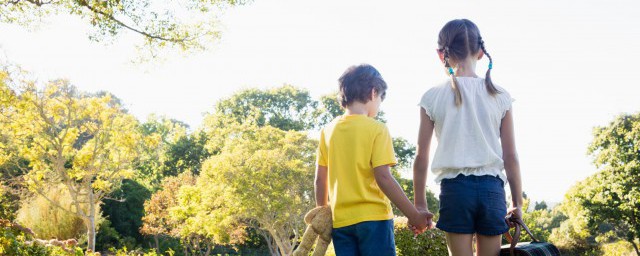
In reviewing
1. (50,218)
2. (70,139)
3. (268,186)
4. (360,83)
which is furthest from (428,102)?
(50,218)

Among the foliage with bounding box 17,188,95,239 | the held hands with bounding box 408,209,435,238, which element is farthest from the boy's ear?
the foliage with bounding box 17,188,95,239

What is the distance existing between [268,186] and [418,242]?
8.67 meters

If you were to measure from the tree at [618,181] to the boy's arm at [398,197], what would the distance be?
795 inches

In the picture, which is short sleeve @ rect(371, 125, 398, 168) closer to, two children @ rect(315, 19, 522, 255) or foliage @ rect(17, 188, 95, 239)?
two children @ rect(315, 19, 522, 255)

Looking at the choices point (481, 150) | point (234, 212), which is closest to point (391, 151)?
point (481, 150)

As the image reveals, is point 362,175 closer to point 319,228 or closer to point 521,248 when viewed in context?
point 319,228

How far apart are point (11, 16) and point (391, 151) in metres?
8.31

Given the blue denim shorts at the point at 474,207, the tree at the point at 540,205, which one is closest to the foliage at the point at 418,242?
the blue denim shorts at the point at 474,207

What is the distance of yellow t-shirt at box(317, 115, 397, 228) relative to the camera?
271 cm

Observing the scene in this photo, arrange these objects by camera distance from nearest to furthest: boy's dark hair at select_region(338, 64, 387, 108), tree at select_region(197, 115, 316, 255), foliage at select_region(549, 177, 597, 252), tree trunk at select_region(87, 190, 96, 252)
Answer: boy's dark hair at select_region(338, 64, 387, 108) → tree trunk at select_region(87, 190, 96, 252) → tree at select_region(197, 115, 316, 255) → foliage at select_region(549, 177, 597, 252)

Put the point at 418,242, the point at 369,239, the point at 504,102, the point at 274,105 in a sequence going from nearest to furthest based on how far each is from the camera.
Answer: the point at 504,102
the point at 369,239
the point at 418,242
the point at 274,105

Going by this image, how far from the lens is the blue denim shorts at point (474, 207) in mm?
2318

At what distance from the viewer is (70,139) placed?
1562 centimetres

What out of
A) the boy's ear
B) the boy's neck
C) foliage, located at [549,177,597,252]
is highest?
the boy's ear
